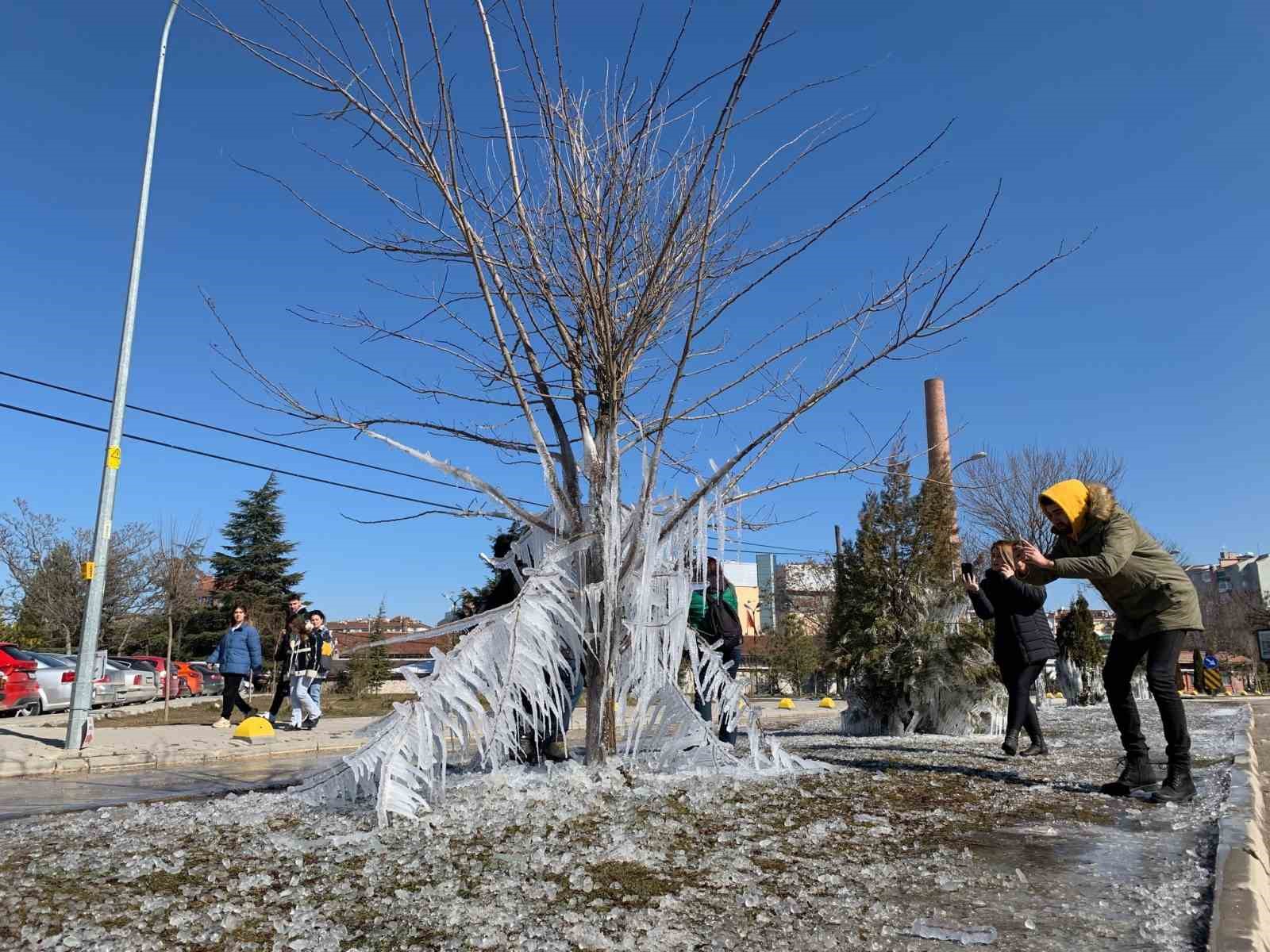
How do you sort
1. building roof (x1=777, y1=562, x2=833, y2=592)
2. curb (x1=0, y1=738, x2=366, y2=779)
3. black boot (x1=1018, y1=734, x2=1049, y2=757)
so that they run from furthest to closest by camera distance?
building roof (x1=777, y1=562, x2=833, y2=592), curb (x1=0, y1=738, x2=366, y2=779), black boot (x1=1018, y1=734, x2=1049, y2=757)

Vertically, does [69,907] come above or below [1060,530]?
below

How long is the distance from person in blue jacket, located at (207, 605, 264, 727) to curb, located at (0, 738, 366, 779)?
2.24m

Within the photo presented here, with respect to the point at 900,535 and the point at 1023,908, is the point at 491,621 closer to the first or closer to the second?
the point at 1023,908

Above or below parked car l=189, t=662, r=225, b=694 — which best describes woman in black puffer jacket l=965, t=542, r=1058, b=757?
above

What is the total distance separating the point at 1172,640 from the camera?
4.25 metres

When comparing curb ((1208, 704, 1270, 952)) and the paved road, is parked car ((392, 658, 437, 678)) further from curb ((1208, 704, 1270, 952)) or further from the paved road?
curb ((1208, 704, 1270, 952))

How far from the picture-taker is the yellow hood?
4473 mm

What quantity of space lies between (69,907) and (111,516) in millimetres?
8374

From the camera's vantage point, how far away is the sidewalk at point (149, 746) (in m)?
8.09

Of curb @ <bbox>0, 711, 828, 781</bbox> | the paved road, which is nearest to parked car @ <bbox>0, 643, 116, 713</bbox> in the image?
curb @ <bbox>0, 711, 828, 781</bbox>

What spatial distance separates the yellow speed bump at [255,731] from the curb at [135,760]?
45cm

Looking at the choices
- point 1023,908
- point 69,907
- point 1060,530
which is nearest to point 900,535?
point 1060,530

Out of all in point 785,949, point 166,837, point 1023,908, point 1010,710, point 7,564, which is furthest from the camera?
point 7,564

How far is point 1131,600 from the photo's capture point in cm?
436
